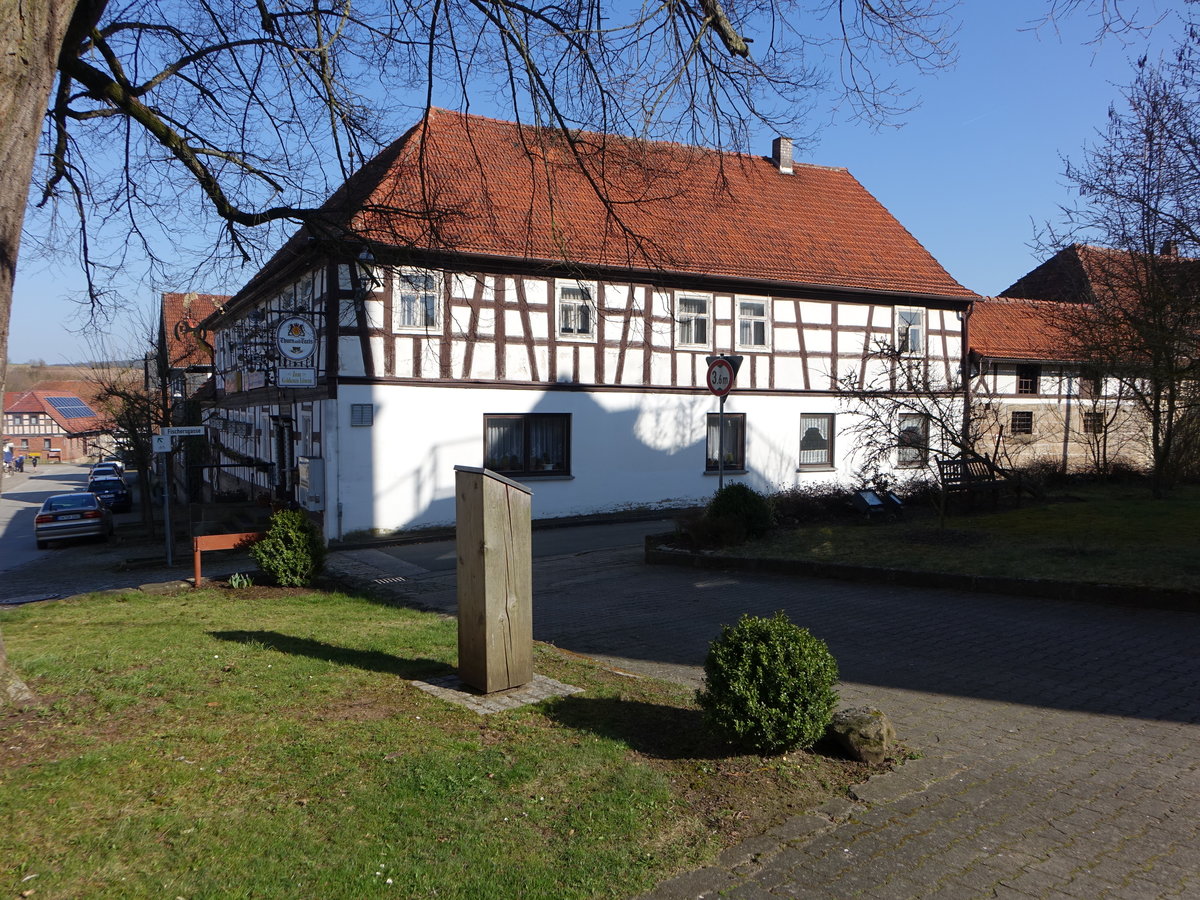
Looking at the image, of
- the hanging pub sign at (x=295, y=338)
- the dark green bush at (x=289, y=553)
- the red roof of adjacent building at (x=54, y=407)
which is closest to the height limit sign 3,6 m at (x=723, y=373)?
the dark green bush at (x=289, y=553)

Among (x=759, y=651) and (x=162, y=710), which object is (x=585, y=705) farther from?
(x=162, y=710)

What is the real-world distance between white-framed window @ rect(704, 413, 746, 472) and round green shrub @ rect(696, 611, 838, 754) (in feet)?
55.9

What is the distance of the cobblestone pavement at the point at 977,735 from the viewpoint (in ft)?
12.5

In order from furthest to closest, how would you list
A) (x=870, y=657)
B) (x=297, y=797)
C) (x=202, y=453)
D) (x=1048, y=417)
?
(x=202, y=453), (x=1048, y=417), (x=870, y=657), (x=297, y=797)

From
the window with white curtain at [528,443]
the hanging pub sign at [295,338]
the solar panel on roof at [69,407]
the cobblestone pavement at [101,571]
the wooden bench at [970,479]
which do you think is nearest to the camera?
the cobblestone pavement at [101,571]

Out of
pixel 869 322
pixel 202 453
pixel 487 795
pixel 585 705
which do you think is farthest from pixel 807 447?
pixel 202 453

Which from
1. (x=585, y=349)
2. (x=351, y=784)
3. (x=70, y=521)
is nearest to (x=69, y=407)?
(x=70, y=521)

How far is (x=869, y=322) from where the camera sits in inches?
945

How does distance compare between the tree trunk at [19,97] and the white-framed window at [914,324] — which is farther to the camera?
the white-framed window at [914,324]

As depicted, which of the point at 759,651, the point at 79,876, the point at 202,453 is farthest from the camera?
the point at 202,453

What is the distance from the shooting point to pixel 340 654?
Result: 743 centimetres

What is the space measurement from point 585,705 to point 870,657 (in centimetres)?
298

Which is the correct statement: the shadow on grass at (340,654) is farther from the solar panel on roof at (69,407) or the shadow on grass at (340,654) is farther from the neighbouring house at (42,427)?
the solar panel on roof at (69,407)

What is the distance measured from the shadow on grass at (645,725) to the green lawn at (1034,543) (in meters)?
6.27
